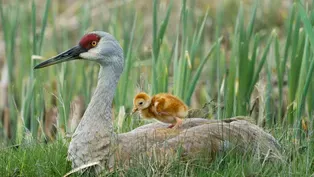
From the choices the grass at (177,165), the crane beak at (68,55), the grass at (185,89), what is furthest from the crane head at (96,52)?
the grass at (177,165)

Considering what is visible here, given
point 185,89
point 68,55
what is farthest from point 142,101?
point 185,89

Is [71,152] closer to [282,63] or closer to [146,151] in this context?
[146,151]

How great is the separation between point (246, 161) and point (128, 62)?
1.76m

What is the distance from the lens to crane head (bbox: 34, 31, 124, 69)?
195 inches

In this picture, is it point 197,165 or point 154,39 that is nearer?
point 197,165

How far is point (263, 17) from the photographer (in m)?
9.27

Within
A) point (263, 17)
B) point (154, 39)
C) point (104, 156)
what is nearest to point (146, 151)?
point (104, 156)

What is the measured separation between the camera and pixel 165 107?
16.5ft

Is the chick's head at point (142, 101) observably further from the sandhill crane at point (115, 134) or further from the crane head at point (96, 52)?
the crane head at point (96, 52)

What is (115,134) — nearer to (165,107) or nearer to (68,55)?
(165,107)

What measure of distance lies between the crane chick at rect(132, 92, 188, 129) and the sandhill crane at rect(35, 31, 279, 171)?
53mm

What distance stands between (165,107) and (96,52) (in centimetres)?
51

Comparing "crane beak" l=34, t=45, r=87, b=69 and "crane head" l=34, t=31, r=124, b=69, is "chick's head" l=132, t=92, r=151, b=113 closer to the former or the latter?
"crane head" l=34, t=31, r=124, b=69

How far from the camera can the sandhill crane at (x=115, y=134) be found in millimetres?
4656
